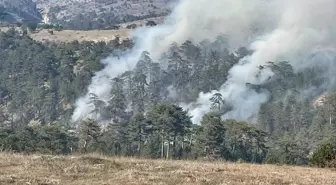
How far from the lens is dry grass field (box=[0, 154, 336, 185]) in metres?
14.9

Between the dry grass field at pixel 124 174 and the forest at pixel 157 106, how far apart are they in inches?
1685

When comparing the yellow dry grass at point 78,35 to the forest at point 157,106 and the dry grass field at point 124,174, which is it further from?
the dry grass field at point 124,174

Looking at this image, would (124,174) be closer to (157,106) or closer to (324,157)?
(324,157)

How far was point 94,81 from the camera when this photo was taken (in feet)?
416

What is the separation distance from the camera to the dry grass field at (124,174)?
14891mm

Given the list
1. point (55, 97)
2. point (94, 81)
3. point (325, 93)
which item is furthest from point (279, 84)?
point (55, 97)

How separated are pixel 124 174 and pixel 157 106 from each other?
6188 cm

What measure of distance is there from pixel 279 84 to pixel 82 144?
59982 mm

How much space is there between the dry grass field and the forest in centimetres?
4279

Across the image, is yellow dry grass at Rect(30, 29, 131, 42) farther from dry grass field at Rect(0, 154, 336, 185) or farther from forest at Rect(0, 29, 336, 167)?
dry grass field at Rect(0, 154, 336, 185)

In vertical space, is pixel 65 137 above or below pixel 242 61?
below

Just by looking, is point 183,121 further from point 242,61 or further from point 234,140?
A: point 242,61

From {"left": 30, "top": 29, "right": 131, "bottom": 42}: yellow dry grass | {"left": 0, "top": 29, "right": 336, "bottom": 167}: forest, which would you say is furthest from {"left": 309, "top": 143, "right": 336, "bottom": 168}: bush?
{"left": 30, "top": 29, "right": 131, "bottom": 42}: yellow dry grass

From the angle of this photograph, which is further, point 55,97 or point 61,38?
point 61,38
